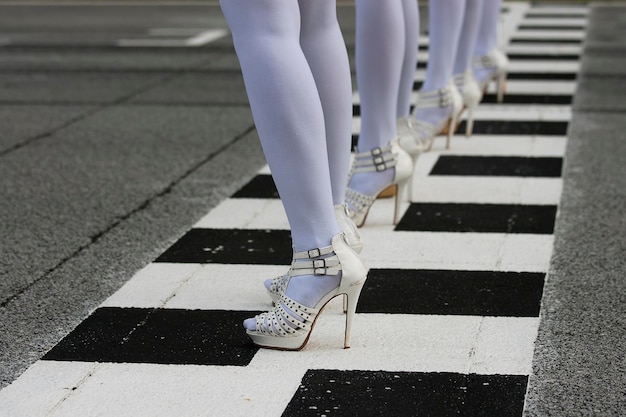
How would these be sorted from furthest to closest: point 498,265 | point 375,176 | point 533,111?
point 533,111 → point 375,176 → point 498,265

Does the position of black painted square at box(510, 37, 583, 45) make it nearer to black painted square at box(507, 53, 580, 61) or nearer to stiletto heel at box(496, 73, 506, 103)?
black painted square at box(507, 53, 580, 61)

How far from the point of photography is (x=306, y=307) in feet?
7.63

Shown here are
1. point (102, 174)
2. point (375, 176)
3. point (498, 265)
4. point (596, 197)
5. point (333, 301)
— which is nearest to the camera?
point (333, 301)

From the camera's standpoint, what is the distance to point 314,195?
231 cm

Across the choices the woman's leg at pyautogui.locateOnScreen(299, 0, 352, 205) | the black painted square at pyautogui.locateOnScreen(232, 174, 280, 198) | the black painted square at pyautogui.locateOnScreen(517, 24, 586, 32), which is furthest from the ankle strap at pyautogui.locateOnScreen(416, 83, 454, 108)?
the black painted square at pyautogui.locateOnScreen(517, 24, 586, 32)

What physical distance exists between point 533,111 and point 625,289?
275 cm

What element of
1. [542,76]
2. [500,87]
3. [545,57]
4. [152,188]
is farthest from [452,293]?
[545,57]

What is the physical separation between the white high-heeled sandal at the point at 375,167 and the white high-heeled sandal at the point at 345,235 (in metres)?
0.68

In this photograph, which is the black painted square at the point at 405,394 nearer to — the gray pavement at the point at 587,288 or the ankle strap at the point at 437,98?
the gray pavement at the point at 587,288

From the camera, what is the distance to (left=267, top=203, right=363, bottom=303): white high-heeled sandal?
252cm

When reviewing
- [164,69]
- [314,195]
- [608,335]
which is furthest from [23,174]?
[164,69]

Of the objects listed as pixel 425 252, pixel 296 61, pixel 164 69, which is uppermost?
pixel 296 61

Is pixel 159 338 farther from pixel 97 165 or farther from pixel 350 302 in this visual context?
pixel 97 165

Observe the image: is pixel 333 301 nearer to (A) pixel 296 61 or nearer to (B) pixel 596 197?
(A) pixel 296 61
